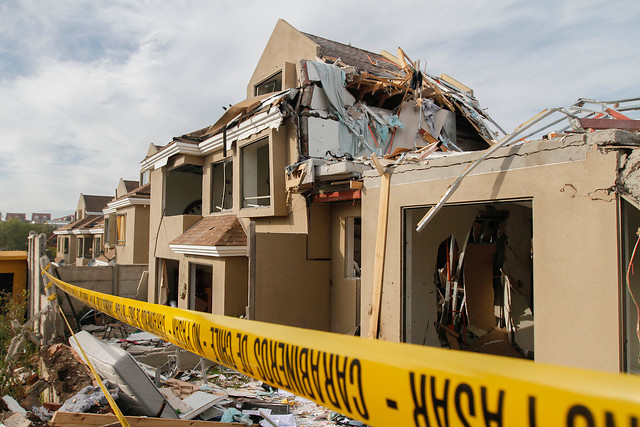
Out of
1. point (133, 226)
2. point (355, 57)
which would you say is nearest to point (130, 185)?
point (133, 226)

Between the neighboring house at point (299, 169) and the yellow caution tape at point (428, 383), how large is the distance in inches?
208

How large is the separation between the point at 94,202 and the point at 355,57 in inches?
1543

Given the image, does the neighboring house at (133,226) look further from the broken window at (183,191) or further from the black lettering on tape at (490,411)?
the black lettering on tape at (490,411)

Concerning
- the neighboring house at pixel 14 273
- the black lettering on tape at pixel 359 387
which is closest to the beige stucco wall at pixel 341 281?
the black lettering on tape at pixel 359 387

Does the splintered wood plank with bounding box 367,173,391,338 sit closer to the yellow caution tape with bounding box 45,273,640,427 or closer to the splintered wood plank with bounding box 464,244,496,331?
the yellow caution tape with bounding box 45,273,640,427

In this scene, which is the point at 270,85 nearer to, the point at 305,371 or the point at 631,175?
the point at 631,175

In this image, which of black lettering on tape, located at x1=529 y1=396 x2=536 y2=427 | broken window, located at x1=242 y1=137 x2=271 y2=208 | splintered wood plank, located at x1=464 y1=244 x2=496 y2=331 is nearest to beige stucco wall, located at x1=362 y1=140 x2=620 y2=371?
black lettering on tape, located at x1=529 y1=396 x2=536 y2=427

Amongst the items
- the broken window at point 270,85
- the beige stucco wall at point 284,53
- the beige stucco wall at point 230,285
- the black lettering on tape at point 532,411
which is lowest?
the beige stucco wall at point 230,285

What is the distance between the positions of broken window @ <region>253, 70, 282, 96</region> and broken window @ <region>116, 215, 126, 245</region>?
1461 centimetres

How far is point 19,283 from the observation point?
18.5 metres

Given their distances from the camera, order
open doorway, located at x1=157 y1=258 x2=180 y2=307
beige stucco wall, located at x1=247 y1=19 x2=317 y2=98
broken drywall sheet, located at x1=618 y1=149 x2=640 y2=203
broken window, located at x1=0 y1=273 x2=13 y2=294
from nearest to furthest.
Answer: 1. broken drywall sheet, located at x1=618 y1=149 x2=640 y2=203
2. beige stucco wall, located at x1=247 y1=19 x2=317 y2=98
3. open doorway, located at x1=157 y1=258 x2=180 y2=307
4. broken window, located at x1=0 y1=273 x2=13 y2=294

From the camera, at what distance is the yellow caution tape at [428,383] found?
105 cm

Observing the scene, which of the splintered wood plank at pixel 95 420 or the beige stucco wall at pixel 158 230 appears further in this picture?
the beige stucco wall at pixel 158 230

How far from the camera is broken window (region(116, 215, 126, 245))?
2388 centimetres
